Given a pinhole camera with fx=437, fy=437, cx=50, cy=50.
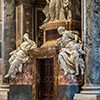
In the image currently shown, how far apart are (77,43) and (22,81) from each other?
1.71 meters

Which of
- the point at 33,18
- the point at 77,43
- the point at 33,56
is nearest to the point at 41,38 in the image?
the point at 33,18

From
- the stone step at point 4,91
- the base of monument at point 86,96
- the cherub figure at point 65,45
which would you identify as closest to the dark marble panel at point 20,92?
the stone step at point 4,91

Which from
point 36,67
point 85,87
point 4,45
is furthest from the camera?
point 4,45

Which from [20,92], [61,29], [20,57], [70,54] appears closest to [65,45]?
[70,54]

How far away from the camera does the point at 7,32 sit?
1088 cm

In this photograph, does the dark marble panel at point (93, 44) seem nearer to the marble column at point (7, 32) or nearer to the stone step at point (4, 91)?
the stone step at point (4, 91)

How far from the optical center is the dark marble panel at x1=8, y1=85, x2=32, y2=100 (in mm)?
9828

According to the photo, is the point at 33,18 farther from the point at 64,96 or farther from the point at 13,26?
the point at 64,96

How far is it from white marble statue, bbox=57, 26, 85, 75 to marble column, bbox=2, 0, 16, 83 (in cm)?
196

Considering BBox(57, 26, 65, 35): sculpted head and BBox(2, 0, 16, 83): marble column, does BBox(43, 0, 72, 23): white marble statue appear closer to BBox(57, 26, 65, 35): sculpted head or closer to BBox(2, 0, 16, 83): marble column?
BBox(57, 26, 65, 35): sculpted head

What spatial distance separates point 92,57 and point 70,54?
496 millimetres

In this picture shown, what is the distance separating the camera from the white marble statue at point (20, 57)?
392 inches

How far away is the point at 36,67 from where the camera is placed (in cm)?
977

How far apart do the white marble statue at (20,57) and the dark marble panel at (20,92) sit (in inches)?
11.8
